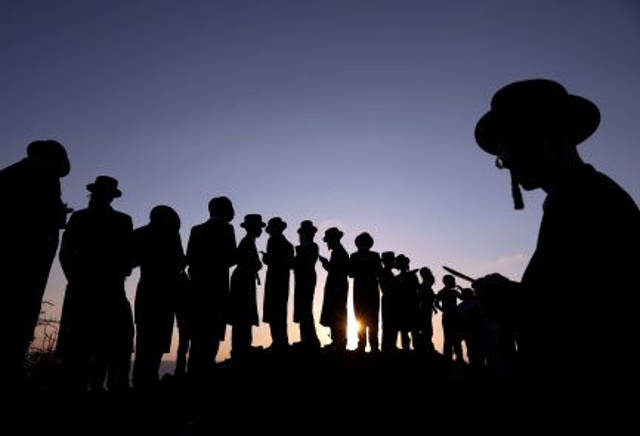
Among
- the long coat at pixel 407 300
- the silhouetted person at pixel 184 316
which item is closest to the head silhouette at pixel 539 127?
the silhouetted person at pixel 184 316

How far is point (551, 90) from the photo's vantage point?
243cm

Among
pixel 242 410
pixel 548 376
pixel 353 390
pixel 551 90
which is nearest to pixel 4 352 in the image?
pixel 242 410

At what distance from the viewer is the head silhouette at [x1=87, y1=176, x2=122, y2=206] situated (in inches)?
239

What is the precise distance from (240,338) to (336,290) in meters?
3.22

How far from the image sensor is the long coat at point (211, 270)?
23.4 feet

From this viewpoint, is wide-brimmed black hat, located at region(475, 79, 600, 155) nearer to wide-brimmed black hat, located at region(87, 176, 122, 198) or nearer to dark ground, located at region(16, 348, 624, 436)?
dark ground, located at region(16, 348, 624, 436)

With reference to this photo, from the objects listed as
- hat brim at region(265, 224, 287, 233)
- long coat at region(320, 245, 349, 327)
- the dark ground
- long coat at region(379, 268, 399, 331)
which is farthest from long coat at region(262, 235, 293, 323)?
long coat at region(379, 268, 399, 331)

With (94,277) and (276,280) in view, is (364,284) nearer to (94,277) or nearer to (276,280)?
(276,280)

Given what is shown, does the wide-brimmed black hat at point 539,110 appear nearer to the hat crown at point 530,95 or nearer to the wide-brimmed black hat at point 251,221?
the hat crown at point 530,95

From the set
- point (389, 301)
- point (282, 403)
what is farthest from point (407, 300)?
point (282, 403)

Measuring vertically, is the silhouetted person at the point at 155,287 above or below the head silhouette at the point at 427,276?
below

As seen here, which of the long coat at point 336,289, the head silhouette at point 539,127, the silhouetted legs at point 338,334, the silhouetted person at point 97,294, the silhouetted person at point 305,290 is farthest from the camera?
the long coat at point 336,289

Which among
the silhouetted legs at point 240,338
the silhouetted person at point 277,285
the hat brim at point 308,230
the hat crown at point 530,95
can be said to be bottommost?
the silhouetted legs at point 240,338

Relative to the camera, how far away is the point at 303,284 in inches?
390
